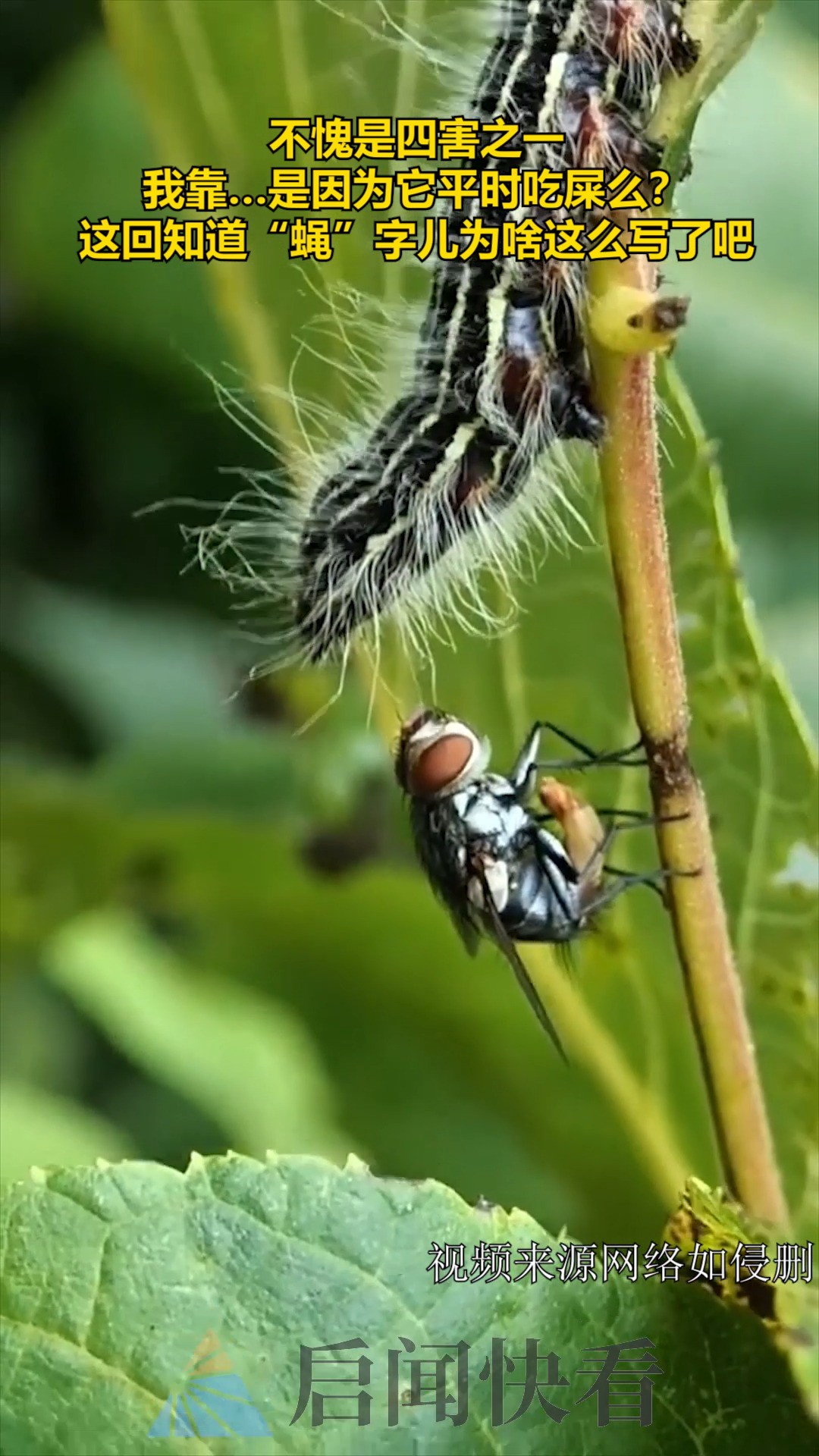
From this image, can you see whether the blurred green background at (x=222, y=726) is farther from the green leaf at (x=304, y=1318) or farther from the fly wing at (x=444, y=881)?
the green leaf at (x=304, y=1318)

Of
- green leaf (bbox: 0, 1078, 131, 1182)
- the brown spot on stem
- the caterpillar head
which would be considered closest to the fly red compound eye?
the caterpillar head

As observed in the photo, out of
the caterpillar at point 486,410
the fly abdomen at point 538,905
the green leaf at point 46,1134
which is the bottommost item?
the green leaf at point 46,1134

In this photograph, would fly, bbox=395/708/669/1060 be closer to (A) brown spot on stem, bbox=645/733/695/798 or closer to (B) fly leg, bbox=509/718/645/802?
(B) fly leg, bbox=509/718/645/802

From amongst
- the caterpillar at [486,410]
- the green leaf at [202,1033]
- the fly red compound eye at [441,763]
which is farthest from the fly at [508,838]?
the green leaf at [202,1033]

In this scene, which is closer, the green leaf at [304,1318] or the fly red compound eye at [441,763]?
the green leaf at [304,1318]

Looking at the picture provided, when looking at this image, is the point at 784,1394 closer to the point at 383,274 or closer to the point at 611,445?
the point at 611,445

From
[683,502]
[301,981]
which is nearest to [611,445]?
[683,502]

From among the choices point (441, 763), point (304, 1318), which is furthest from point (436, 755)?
point (304, 1318)
